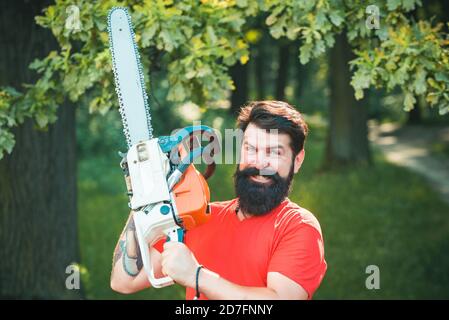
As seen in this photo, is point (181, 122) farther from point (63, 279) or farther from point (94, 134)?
point (63, 279)

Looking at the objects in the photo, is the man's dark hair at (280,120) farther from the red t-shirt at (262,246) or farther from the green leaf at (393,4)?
the green leaf at (393,4)

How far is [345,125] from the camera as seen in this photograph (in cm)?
1141

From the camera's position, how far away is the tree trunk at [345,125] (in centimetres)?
1132

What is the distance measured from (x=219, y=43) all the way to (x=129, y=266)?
1.52 meters

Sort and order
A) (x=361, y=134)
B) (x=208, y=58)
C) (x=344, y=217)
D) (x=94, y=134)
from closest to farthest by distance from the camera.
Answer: (x=208, y=58), (x=344, y=217), (x=361, y=134), (x=94, y=134)

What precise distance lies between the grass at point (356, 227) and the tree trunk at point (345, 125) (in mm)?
317

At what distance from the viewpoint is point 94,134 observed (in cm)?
→ 1333

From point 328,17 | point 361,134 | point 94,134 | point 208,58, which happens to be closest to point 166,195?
point 208,58

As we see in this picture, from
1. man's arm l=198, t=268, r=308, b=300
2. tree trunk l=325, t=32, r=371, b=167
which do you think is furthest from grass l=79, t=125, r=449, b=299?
man's arm l=198, t=268, r=308, b=300

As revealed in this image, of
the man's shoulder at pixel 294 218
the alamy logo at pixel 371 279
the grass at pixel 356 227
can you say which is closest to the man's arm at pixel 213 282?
the man's shoulder at pixel 294 218

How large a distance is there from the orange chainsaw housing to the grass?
3730 millimetres

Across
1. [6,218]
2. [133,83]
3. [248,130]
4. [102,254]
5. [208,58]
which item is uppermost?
[208,58]

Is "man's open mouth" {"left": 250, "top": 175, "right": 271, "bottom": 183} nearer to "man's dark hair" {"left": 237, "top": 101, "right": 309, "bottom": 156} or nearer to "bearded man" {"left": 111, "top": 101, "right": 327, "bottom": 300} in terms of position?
"bearded man" {"left": 111, "top": 101, "right": 327, "bottom": 300}

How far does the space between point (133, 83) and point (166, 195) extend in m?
0.55
